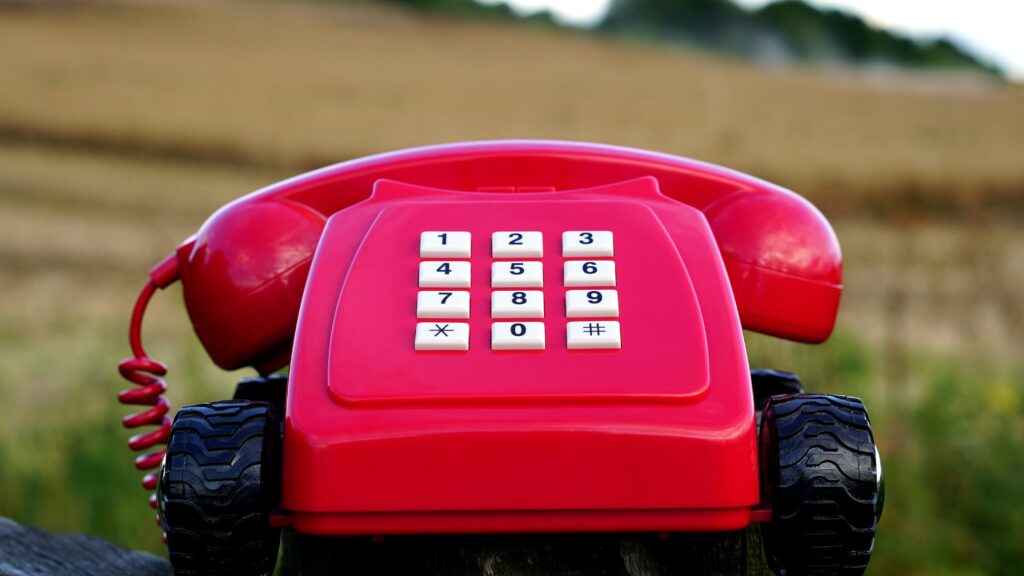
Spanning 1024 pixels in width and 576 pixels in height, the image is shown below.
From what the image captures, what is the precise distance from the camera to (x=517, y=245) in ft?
3.46

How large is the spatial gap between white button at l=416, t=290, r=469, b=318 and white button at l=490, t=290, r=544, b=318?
0.08 ft

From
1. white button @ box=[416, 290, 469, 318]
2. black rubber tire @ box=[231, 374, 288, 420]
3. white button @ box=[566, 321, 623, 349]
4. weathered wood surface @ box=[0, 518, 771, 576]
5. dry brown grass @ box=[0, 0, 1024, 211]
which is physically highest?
white button @ box=[416, 290, 469, 318]

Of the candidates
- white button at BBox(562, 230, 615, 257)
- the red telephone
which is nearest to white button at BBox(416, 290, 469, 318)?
the red telephone

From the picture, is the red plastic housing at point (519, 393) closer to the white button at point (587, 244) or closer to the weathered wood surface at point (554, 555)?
the white button at point (587, 244)

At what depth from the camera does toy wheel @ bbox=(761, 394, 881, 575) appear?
95 centimetres

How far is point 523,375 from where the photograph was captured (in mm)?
932

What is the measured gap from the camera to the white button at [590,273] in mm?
1016

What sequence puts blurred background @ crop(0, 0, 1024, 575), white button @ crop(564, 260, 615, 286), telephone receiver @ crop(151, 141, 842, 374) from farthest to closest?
blurred background @ crop(0, 0, 1024, 575), telephone receiver @ crop(151, 141, 842, 374), white button @ crop(564, 260, 615, 286)

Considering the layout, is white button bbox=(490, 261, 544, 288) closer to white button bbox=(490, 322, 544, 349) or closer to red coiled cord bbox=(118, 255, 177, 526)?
white button bbox=(490, 322, 544, 349)

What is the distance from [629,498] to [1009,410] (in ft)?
8.88

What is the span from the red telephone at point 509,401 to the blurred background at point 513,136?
2.09 metres

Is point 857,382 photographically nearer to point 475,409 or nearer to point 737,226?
point 737,226

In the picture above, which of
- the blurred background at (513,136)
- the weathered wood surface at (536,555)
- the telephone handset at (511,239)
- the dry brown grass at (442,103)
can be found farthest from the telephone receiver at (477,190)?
the dry brown grass at (442,103)

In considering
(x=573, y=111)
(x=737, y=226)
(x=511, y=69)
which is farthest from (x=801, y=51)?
(x=737, y=226)
